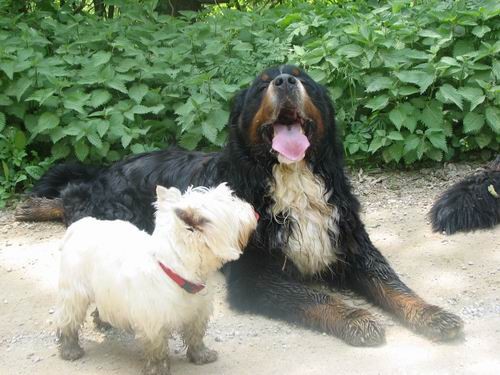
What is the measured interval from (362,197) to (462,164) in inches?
47.2

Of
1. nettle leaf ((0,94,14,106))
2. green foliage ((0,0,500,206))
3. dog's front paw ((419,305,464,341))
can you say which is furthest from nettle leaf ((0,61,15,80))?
dog's front paw ((419,305,464,341))

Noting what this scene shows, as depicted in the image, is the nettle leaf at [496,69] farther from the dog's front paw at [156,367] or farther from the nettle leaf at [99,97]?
the dog's front paw at [156,367]

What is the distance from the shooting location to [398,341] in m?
4.21

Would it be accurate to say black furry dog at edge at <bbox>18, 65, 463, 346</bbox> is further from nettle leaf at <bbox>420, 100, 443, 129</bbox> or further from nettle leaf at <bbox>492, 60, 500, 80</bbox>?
nettle leaf at <bbox>492, 60, 500, 80</bbox>

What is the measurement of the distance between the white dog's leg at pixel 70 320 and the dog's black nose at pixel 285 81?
1.83 m

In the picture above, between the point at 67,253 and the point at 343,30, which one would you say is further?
the point at 343,30

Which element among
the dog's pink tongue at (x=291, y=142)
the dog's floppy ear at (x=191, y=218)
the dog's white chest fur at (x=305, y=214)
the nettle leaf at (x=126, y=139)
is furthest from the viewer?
the nettle leaf at (x=126, y=139)

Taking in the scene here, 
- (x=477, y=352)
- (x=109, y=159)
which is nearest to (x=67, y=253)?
(x=477, y=352)

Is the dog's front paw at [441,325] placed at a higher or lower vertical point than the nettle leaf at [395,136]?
lower

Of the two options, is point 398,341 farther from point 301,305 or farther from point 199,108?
point 199,108

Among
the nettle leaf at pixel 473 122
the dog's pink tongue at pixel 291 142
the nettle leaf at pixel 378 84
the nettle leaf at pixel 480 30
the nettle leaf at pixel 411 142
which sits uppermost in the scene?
the nettle leaf at pixel 480 30

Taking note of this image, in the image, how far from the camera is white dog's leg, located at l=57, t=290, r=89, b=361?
3.98 meters

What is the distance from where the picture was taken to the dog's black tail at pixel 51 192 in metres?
6.38

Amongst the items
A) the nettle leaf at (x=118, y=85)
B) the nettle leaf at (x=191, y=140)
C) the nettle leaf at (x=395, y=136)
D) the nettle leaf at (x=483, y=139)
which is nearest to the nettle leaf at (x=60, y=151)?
the nettle leaf at (x=118, y=85)
